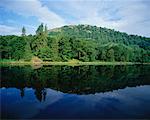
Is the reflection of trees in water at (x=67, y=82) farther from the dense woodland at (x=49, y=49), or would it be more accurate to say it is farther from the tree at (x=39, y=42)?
the tree at (x=39, y=42)

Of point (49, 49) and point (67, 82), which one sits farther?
point (49, 49)

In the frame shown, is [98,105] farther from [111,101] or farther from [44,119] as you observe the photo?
[44,119]

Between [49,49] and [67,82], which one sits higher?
[49,49]

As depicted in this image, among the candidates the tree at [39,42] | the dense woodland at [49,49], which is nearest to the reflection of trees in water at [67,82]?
the dense woodland at [49,49]

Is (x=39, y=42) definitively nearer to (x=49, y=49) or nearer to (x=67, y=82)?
(x=49, y=49)

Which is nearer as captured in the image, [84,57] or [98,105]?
[98,105]

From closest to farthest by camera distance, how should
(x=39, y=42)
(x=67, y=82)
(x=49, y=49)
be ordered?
(x=67, y=82)
(x=49, y=49)
(x=39, y=42)

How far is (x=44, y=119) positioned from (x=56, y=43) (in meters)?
102

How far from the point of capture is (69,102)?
2052 centimetres

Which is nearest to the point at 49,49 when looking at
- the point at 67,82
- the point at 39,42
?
the point at 39,42

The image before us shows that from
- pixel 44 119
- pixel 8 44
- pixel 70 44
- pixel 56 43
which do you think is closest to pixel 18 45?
pixel 8 44

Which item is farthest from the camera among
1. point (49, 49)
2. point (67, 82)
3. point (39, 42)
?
point (39, 42)

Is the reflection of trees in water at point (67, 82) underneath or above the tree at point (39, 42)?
underneath

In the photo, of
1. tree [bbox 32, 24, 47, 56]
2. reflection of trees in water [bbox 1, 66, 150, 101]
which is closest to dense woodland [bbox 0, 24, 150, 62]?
tree [bbox 32, 24, 47, 56]
